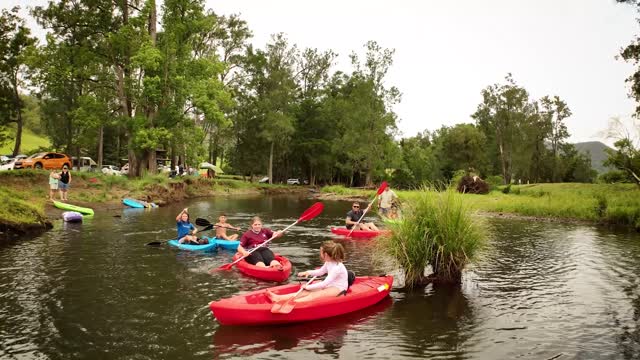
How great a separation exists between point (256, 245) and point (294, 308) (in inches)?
179

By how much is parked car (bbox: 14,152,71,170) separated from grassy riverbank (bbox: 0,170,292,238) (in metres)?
7.99

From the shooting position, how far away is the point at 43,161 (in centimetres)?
3675

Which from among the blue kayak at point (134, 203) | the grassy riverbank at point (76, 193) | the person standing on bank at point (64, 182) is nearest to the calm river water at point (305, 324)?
the grassy riverbank at point (76, 193)

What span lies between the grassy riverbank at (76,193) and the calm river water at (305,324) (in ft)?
7.04

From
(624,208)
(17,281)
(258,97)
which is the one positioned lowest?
(17,281)

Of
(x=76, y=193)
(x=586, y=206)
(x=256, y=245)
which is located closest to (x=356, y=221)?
(x=256, y=245)

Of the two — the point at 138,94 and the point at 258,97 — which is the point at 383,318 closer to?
the point at 138,94

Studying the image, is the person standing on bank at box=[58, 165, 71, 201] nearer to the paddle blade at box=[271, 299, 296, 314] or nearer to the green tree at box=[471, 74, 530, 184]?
the paddle blade at box=[271, 299, 296, 314]

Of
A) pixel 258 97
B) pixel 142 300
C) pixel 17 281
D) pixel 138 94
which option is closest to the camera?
pixel 142 300

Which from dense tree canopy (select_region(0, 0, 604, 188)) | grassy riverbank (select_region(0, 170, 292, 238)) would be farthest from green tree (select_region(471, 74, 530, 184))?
grassy riverbank (select_region(0, 170, 292, 238))

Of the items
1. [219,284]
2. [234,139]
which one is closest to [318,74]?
[234,139]

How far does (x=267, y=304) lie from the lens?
8273mm

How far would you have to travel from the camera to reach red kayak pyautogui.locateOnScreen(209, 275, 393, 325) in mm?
8102

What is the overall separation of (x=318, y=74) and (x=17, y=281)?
55355 millimetres
